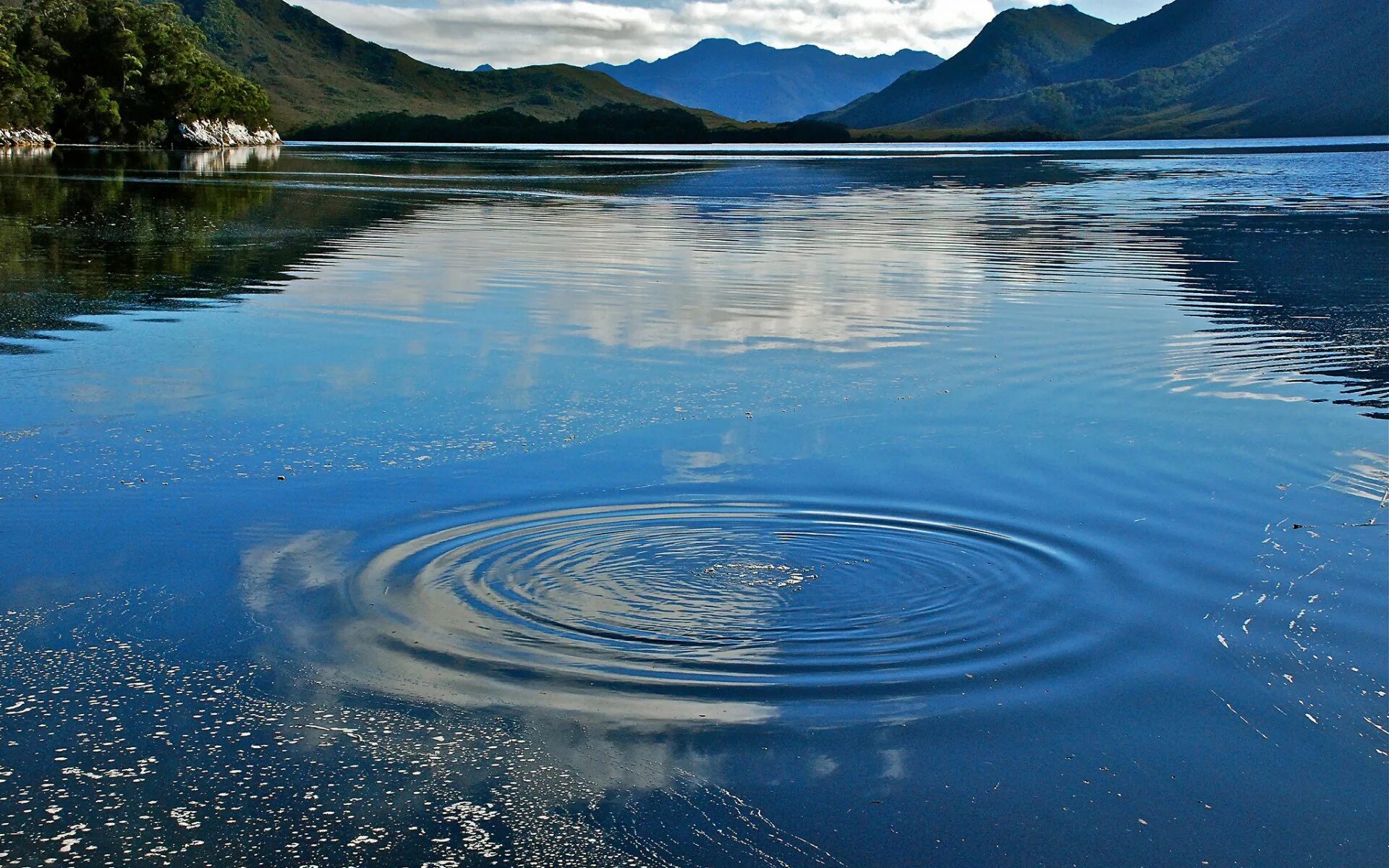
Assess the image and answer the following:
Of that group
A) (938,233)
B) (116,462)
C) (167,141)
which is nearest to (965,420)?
(116,462)

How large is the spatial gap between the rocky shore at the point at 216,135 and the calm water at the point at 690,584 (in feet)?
450

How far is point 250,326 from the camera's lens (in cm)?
1709

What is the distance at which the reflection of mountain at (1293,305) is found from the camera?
14.7 metres

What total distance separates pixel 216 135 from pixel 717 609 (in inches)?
6345

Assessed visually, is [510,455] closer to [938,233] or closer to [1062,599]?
[1062,599]

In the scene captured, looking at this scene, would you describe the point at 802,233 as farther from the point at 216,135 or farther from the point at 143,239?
the point at 216,135

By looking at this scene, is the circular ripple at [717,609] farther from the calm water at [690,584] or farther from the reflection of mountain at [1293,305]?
the reflection of mountain at [1293,305]

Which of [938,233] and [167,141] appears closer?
[938,233]

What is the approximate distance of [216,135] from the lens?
15362cm

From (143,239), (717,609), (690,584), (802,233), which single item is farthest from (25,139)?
(717,609)

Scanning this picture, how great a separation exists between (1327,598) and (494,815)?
5.27 meters

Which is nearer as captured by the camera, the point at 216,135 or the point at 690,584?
the point at 690,584

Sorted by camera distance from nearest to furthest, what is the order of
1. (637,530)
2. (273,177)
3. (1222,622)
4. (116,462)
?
(1222,622) → (637,530) → (116,462) → (273,177)

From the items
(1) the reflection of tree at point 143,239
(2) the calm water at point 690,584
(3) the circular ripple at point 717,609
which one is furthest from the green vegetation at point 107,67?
(3) the circular ripple at point 717,609
